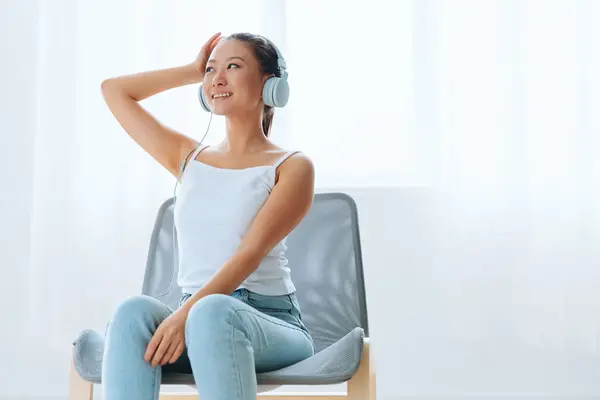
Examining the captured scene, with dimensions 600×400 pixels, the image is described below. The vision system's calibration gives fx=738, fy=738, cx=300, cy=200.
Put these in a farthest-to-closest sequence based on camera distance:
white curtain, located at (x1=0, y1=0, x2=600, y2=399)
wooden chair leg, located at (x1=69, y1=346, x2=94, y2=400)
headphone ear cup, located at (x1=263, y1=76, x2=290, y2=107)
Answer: white curtain, located at (x1=0, y1=0, x2=600, y2=399) < headphone ear cup, located at (x1=263, y1=76, x2=290, y2=107) < wooden chair leg, located at (x1=69, y1=346, x2=94, y2=400)

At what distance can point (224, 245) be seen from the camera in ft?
4.53

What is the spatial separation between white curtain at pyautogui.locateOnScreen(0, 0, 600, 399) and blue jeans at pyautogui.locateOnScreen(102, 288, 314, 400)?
142 centimetres

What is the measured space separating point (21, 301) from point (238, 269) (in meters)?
1.58

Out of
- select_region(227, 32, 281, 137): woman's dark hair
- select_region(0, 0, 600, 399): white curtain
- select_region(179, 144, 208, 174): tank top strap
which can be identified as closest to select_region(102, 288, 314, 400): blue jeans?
select_region(179, 144, 208, 174): tank top strap

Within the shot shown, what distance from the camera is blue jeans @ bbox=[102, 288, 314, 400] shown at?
3.49 ft

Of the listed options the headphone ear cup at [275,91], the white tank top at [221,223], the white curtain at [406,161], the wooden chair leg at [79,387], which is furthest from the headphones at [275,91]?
the white curtain at [406,161]

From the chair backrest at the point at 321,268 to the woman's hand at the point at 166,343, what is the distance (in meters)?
0.48

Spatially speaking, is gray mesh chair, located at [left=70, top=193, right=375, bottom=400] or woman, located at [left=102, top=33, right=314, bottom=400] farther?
gray mesh chair, located at [left=70, top=193, right=375, bottom=400]

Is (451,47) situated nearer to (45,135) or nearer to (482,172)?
(482,172)

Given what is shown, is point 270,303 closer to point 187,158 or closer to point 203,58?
point 187,158

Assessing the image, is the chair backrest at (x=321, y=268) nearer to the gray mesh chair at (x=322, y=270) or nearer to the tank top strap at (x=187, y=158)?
the gray mesh chair at (x=322, y=270)

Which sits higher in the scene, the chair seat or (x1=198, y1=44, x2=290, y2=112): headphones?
(x1=198, y1=44, x2=290, y2=112): headphones

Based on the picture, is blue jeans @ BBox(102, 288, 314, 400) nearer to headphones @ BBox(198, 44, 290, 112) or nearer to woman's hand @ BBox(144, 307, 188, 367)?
woman's hand @ BBox(144, 307, 188, 367)

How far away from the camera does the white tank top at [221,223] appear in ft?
4.52
